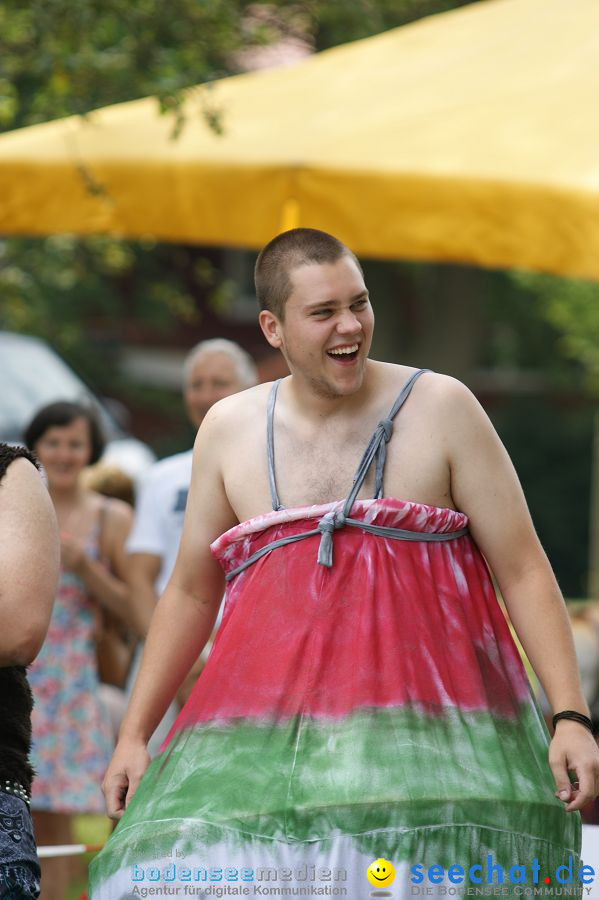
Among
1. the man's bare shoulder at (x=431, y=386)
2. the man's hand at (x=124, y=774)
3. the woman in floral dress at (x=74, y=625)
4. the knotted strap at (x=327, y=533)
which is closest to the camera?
the knotted strap at (x=327, y=533)

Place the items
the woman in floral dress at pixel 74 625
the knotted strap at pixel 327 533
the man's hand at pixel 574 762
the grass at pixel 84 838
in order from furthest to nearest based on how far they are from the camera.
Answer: the woman in floral dress at pixel 74 625, the grass at pixel 84 838, the knotted strap at pixel 327 533, the man's hand at pixel 574 762

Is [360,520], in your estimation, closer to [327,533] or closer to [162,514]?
[327,533]

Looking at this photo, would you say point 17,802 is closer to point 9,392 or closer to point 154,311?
point 9,392

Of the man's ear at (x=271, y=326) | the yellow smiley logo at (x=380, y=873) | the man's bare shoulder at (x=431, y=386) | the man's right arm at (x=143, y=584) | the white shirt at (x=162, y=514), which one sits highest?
the white shirt at (x=162, y=514)

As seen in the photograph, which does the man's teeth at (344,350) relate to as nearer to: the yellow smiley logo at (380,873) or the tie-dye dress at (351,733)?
the tie-dye dress at (351,733)

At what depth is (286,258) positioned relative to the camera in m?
3.21

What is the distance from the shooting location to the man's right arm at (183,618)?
131 inches

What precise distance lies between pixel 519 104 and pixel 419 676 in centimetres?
327

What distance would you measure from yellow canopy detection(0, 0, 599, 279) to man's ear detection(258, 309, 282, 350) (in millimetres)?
2155

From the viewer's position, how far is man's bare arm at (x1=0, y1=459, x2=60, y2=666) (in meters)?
2.91

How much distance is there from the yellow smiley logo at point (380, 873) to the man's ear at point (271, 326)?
1.08m

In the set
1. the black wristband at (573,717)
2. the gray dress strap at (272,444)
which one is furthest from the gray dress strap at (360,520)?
the black wristband at (573,717)

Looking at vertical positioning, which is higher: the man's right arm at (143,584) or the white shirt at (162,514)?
the white shirt at (162,514)

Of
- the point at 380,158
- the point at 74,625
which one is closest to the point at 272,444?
the point at 380,158
